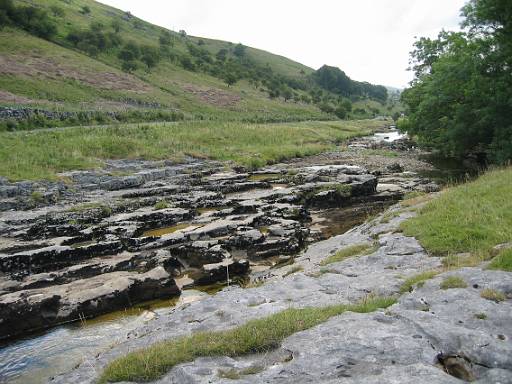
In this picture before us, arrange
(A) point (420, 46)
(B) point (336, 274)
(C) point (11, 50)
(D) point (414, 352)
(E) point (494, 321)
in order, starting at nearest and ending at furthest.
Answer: (D) point (414, 352), (E) point (494, 321), (B) point (336, 274), (A) point (420, 46), (C) point (11, 50)

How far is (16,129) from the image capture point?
50.2 meters

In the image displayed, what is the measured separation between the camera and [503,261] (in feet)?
34.1

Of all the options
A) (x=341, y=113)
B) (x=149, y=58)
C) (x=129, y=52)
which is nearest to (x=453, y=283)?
(x=129, y=52)

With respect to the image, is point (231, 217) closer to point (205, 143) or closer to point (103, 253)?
point (103, 253)

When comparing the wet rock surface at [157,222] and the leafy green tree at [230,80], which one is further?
the leafy green tree at [230,80]

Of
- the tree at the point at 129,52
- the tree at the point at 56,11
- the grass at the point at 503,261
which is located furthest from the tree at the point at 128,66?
the grass at the point at 503,261

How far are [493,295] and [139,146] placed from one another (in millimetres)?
42075

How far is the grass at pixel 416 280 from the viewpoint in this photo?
10.4m

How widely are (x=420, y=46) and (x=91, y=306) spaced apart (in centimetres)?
6393

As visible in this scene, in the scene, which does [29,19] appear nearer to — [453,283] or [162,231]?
[162,231]

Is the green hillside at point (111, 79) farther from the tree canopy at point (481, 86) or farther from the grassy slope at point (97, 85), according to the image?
the tree canopy at point (481, 86)

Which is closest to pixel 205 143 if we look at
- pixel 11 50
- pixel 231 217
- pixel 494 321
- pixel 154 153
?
pixel 154 153

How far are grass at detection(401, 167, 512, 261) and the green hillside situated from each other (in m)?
49.2

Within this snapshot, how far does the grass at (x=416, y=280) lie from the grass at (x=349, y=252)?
3.69 metres
